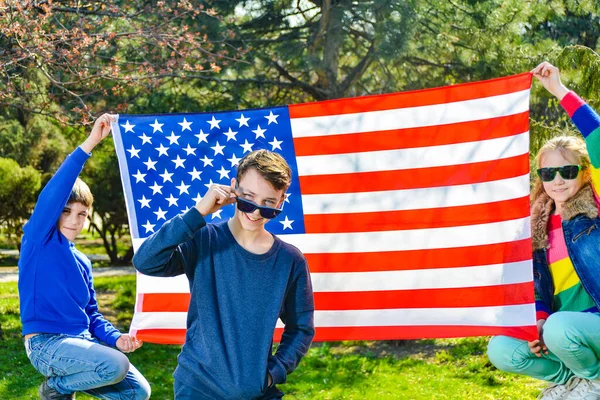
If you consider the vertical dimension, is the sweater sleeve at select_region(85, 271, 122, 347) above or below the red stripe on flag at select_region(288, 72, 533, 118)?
below

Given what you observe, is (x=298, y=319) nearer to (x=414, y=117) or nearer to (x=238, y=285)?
(x=238, y=285)

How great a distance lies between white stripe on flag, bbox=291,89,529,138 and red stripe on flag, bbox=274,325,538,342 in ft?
3.70

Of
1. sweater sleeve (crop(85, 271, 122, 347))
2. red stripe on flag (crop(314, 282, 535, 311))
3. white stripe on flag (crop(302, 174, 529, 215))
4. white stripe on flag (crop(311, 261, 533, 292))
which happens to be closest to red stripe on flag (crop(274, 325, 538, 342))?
red stripe on flag (crop(314, 282, 535, 311))

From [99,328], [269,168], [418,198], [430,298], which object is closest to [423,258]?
[430,298]

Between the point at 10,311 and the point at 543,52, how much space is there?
8.09 m

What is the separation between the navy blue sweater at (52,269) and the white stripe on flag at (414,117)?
4.35 ft

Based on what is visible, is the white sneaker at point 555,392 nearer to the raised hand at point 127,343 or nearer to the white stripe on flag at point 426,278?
the white stripe on flag at point 426,278

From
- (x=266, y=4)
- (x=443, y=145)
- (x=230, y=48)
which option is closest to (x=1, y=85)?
(x=230, y=48)

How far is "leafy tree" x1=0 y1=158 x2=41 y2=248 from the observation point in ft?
53.0

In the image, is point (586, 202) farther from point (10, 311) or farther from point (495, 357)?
point (10, 311)

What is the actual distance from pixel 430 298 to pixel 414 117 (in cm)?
102

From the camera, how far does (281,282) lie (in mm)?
3234

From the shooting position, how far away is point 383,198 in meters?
4.27

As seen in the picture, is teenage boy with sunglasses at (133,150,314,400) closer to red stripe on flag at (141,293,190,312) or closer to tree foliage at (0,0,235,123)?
red stripe on flag at (141,293,190,312)
